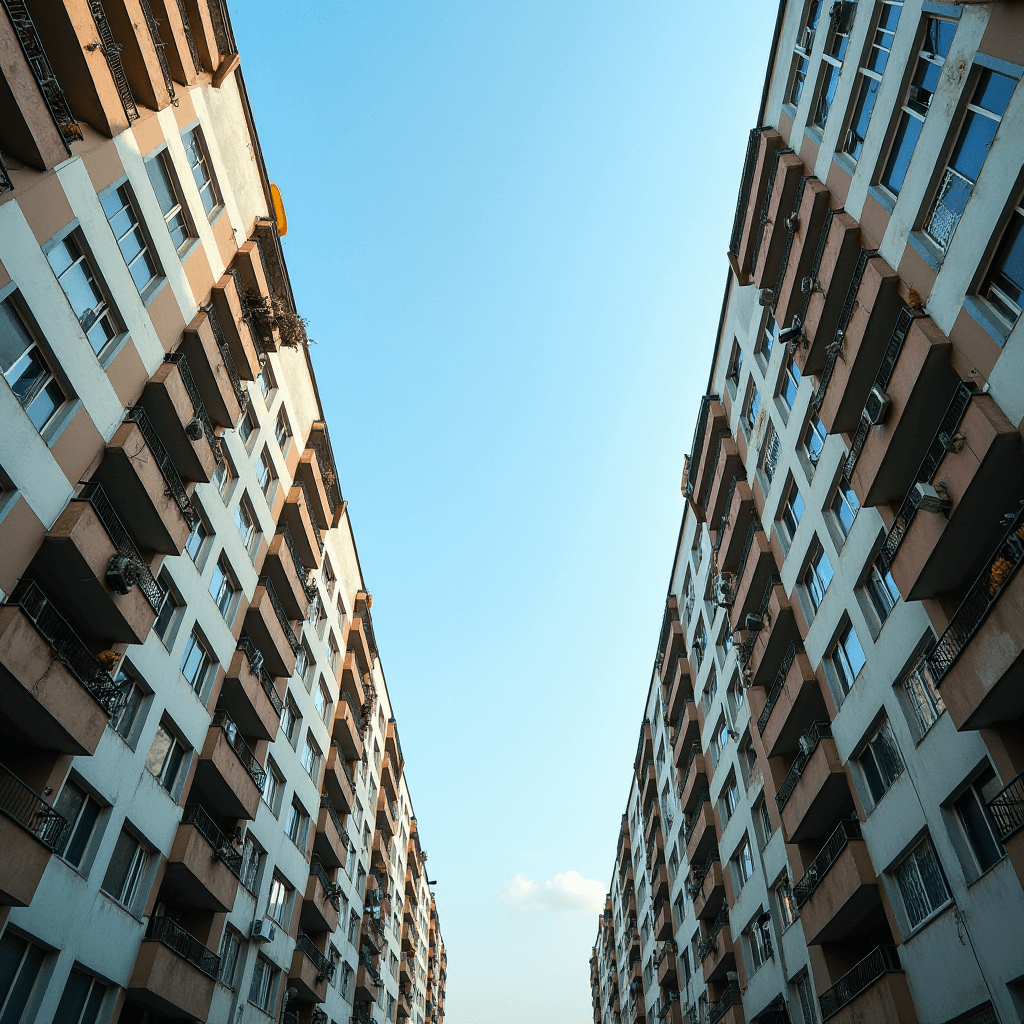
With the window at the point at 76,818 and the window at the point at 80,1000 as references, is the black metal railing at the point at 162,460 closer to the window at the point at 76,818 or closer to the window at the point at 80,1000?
the window at the point at 76,818

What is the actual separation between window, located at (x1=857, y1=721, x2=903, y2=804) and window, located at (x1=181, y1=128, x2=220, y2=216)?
23419 mm

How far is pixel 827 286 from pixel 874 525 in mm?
6189

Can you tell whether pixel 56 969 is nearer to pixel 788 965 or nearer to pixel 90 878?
pixel 90 878

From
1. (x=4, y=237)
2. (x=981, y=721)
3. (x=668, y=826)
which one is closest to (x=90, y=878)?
(x=4, y=237)

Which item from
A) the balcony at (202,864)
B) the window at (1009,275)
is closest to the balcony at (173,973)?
the balcony at (202,864)

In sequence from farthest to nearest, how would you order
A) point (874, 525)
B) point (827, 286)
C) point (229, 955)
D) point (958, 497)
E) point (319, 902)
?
point (319, 902) < point (229, 955) < point (827, 286) < point (874, 525) < point (958, 497)

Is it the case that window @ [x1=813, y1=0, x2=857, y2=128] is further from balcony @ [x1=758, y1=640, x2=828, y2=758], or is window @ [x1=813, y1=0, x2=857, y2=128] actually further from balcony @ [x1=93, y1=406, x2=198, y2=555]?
balcony @ [x1=93, y1=406, x2=198, y2=555]

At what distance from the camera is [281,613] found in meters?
27.7

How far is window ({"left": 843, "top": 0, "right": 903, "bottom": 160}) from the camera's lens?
1628cm

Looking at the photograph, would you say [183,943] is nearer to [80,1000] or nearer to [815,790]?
[80,1000]

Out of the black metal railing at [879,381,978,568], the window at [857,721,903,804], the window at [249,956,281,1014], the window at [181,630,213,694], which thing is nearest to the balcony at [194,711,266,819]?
the window at [181,630,213,694]

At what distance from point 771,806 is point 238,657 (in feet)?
60.5

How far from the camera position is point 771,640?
2405 cm

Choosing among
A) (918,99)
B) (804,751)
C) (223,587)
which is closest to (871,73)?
(918,99)
